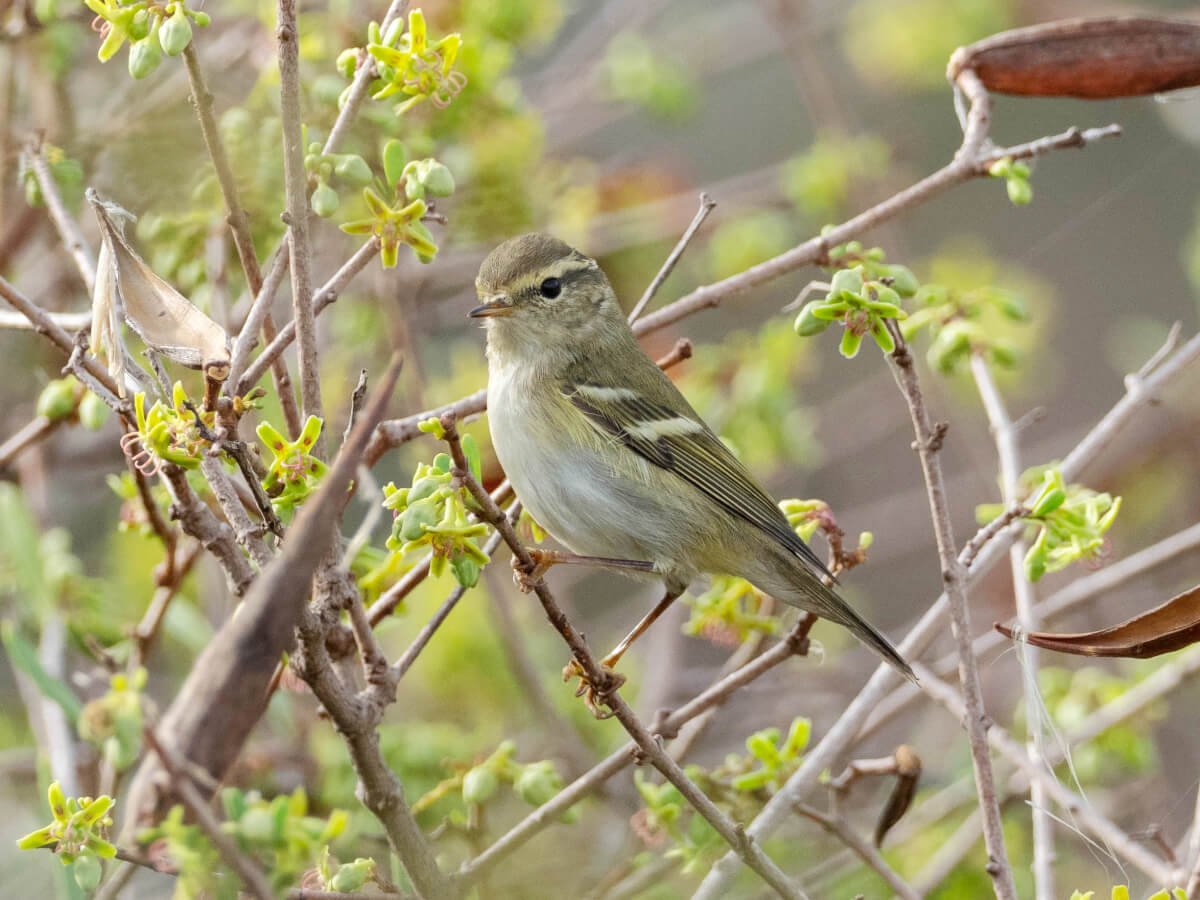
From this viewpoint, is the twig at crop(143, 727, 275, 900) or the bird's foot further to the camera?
the bird's foot

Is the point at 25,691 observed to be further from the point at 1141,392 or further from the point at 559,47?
the point at 559,47

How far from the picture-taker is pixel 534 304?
281 cm

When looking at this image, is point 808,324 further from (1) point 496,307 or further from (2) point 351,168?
(1) point 496,307

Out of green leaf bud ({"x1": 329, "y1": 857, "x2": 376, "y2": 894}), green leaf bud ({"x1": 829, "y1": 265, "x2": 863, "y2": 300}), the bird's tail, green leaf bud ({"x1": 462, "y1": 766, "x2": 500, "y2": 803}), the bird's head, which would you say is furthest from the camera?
the bird's head

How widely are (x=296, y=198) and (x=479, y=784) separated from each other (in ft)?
3.16

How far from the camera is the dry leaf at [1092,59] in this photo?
232 centimetres

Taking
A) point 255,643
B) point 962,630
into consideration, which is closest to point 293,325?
point 255,643

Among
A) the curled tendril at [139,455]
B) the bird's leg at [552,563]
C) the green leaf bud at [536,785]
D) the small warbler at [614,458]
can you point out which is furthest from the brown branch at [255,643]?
the small warbler at [614,458]

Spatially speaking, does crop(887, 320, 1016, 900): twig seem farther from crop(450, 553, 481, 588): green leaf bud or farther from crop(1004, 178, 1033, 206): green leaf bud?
crop(450, 553, 481, 588): green leaf bud

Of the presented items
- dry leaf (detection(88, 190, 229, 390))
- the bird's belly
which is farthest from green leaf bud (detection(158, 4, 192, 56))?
the bird's belly

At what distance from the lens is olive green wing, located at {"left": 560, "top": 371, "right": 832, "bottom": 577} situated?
8.77ft

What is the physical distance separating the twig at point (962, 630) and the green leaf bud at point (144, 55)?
1.10m

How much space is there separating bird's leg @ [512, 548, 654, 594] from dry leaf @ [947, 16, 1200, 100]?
3.81ft

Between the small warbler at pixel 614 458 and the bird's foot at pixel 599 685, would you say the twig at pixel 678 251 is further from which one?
the bird's foot at pixel 599 685
